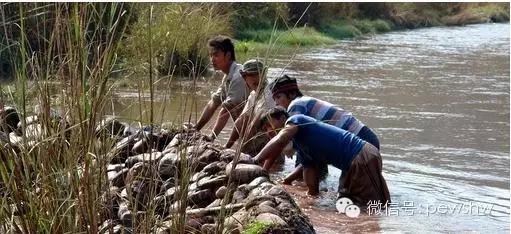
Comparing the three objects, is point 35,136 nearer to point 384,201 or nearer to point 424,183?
point 384,201

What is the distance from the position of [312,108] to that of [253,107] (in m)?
2.73

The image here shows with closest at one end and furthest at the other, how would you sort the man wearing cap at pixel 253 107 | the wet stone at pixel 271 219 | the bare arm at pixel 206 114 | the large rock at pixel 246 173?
the man wearing cap at pixel 253 107, the wet stone at pixel 271 219, the large rock at pixel 246 173, the bare arm at pixel 206 114

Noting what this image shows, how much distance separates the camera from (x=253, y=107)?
311cm

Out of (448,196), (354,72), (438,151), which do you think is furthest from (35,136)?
(354,72)

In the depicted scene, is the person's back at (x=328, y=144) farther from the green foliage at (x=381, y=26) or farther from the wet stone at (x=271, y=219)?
the green foliage at (x=381, y=26)

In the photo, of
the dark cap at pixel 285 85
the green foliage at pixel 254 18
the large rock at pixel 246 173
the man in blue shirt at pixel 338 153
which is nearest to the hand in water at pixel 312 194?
the man in blue shirt at pixel 338 153

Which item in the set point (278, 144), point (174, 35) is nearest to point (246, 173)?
point (278, 144)

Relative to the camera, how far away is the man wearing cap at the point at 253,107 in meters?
3.16

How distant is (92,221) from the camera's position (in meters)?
3.05

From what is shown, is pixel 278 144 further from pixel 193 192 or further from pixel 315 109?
pixel 193 192

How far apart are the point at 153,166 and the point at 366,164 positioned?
2587mm

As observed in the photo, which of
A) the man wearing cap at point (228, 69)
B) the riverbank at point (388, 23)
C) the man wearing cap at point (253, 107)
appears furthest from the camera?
the riverbank at point (388, 23)

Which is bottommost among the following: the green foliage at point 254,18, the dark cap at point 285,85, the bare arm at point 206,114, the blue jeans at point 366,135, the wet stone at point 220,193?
the green foliage at point 254,18

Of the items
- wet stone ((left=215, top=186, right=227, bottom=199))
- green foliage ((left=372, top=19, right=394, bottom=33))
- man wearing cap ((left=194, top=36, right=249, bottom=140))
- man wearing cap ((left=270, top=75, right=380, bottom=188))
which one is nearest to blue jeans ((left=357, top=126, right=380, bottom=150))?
man wearing cap ((left=270, top=75, right=380, bottom=188))
